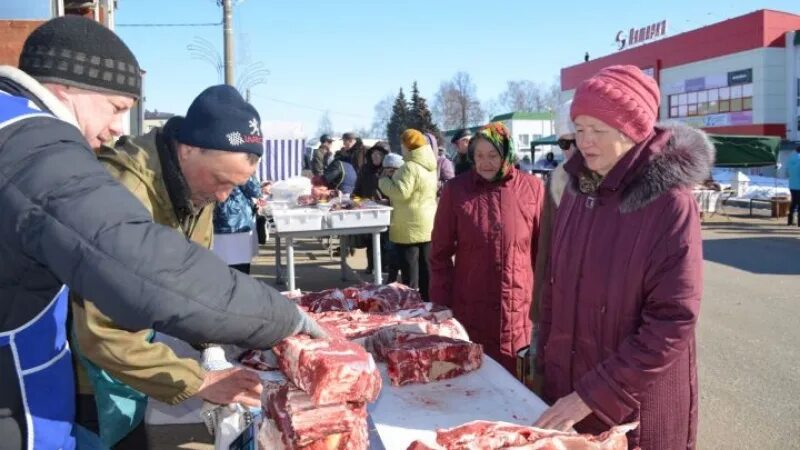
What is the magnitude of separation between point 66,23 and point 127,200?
2.90 ft

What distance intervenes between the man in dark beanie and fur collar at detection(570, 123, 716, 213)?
3.87 ft

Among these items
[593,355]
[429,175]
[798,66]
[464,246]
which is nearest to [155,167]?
[593,355]

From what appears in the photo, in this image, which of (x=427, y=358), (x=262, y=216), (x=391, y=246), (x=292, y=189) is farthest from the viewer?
(x=262, y=216)

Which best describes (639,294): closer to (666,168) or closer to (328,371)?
(666,168)

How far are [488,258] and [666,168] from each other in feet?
6.24

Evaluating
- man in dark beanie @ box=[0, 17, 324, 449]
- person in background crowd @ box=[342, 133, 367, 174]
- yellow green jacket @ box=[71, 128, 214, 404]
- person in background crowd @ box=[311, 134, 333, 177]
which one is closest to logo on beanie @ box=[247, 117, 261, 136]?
yellow green jacket @ box=[71, 128, 214, 404]

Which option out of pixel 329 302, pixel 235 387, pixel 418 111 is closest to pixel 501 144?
pixel 329 302

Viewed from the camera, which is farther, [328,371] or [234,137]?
[234,137]

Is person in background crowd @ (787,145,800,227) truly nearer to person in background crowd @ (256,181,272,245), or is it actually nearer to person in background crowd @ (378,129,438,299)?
person in background crowd @ (378,129,438,299)

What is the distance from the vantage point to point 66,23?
1.87 metres

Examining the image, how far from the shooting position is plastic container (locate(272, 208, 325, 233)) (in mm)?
7539

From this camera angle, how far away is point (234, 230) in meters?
6.98

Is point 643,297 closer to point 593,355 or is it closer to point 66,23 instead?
point 593,355

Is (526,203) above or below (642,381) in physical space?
above
